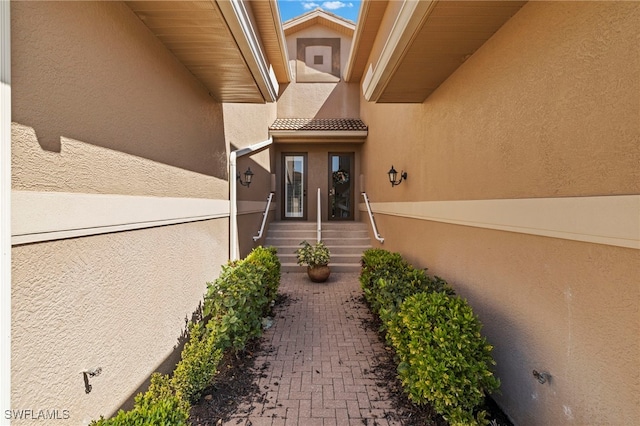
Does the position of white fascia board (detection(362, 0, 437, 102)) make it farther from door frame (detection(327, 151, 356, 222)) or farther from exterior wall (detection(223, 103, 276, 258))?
door frame (detection(327, 151, 356, 222))

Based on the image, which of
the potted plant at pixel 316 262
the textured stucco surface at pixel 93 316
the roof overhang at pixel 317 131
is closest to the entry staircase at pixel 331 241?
the potted plant at pixel 316 262

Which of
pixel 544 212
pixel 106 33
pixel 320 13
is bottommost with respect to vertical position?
pixel 544 212

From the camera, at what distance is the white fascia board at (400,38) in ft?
8.34

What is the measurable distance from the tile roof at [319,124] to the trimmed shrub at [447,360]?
25.7ft

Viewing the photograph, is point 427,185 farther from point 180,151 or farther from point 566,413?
point 180,151

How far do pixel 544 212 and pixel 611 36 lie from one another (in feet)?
3.70

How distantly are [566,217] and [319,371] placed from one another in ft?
9.06

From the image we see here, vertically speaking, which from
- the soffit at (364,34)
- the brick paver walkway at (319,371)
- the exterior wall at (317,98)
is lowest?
the brick paver walkway at (319,371)

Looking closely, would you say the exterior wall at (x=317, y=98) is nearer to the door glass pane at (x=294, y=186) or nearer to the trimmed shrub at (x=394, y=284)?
the door glass pane at (x=294, y=186)

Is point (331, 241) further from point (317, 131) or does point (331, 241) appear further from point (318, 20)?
point (318, 20)

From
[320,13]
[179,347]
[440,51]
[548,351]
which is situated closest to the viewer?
[548,351]

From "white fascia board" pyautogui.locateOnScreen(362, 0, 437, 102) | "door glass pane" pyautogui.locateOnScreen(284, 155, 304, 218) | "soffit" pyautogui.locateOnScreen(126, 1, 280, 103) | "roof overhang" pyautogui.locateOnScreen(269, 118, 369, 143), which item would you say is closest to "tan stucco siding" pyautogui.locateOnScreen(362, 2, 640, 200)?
"white fascia board" pyautogui.locateOnScreen(362, 0, 437, 102)

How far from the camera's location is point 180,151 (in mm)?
3484

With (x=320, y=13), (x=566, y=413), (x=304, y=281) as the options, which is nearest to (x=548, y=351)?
(x=566, y=413)
